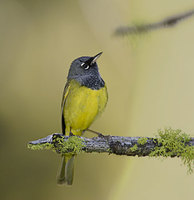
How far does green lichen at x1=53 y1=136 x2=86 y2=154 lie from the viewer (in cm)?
335

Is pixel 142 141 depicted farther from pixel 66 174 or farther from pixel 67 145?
pixel 66 174

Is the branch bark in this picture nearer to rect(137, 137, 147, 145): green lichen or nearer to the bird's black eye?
rect(137, 137, 147, 145): green lichen

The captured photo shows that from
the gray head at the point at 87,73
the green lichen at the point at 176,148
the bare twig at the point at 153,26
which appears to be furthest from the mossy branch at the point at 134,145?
the bare twig at the point at 153,26

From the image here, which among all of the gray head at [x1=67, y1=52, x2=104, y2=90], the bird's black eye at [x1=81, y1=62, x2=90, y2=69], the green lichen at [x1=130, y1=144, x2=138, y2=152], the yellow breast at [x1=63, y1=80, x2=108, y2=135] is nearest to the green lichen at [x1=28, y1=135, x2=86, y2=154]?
the green lichen at [x1=130, y1=144, x2=138, y2=152]

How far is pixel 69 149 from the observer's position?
11.2 feet

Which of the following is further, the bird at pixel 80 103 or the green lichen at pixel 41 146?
the bird at pixel 80 103

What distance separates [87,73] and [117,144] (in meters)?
2.03

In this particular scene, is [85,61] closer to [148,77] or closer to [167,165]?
[148,77]

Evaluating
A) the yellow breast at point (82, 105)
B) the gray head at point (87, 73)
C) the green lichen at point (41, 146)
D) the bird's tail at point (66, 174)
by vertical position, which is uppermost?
the gray head at point (87, 73)

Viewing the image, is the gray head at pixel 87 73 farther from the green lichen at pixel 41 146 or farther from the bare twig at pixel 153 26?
the bare twig at pixel 153 26

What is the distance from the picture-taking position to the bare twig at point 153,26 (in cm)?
175

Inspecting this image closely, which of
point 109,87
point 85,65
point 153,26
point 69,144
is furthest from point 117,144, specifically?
point 109,87

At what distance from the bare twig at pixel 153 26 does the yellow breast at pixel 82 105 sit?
9.11ft

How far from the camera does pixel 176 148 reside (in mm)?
3227
